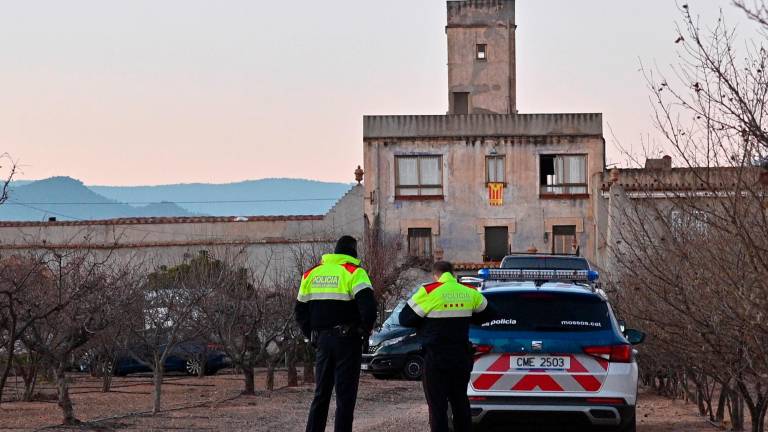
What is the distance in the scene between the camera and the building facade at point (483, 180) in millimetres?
62531

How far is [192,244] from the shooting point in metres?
62.2

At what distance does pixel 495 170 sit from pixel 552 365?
1891 inches

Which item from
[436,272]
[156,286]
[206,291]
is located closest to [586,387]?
→ [436,272]

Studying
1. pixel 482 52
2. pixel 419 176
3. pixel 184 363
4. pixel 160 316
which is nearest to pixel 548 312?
pixel 160 316

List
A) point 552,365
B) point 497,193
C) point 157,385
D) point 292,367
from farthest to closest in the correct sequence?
point 497,193
point 292,367
point 157,385
point 552,365

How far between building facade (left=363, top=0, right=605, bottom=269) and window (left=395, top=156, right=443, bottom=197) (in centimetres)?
4

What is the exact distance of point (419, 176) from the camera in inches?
2501

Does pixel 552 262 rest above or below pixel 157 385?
above

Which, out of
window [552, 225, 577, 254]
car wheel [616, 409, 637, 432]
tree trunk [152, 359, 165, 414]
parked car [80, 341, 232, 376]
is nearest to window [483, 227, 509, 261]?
window [552, 225, 577, 254]

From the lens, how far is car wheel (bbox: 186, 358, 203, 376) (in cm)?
3816

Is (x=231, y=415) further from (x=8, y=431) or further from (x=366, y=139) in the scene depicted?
(x=366, y=139)

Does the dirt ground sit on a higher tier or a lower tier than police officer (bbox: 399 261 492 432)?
lower

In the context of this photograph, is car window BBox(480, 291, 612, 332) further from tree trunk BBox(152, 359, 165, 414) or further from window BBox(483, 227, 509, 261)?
window BBox(483, 227, 509, 261)

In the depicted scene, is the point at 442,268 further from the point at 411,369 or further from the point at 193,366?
the point at 193,366
